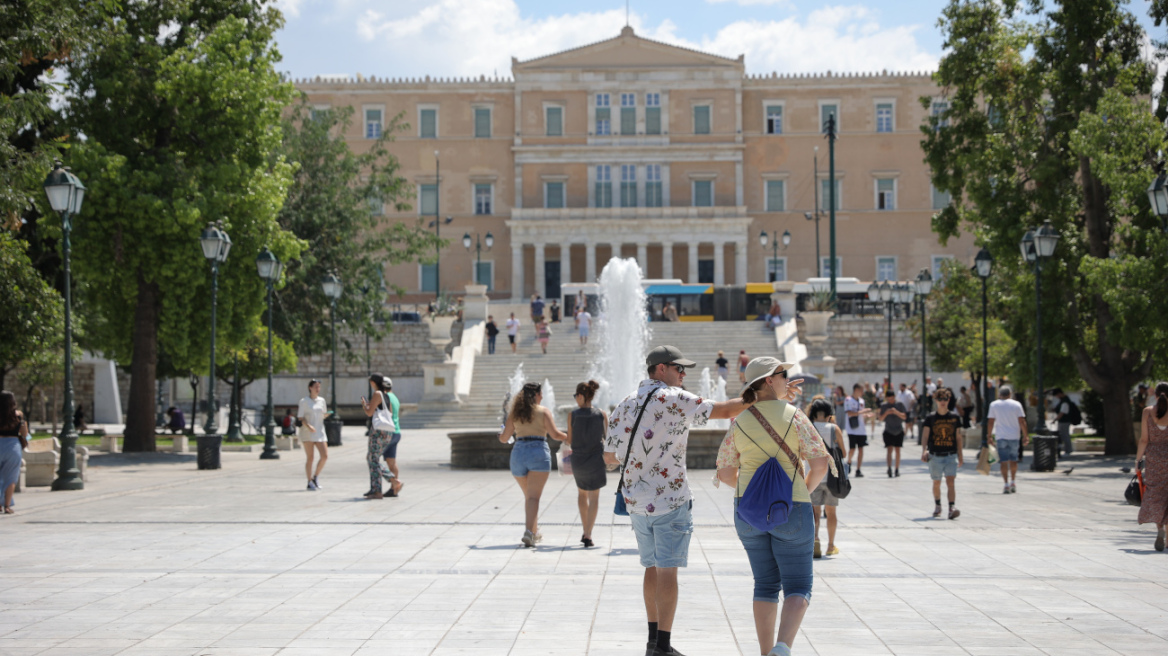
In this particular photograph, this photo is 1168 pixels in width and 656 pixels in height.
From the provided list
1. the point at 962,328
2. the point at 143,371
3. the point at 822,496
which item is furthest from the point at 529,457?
the point at 962,328

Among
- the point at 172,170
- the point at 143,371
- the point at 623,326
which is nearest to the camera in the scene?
the point at 172,170

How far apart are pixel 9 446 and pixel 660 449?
9.44 meters

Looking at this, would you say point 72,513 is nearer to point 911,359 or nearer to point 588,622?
point 588,622

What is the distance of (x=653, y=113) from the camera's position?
211 ft

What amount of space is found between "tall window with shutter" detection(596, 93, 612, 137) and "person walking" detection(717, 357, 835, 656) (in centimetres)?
5957

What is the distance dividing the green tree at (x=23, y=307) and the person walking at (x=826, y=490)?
45.9ft

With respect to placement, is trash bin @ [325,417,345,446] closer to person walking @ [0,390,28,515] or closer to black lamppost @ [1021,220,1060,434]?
person walking @ [0,390,28,515]

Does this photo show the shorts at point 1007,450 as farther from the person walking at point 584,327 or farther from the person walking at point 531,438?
the person walking at point 584,327

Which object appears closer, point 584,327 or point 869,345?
point 584,327

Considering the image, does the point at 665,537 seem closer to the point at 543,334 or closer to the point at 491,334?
the point at 543,334

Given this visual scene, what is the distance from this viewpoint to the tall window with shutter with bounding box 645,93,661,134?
211ft

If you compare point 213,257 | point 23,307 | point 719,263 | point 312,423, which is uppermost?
point 719,263

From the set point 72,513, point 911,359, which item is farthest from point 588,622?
point 911,359

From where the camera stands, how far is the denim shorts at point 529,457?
1041 centimetres
